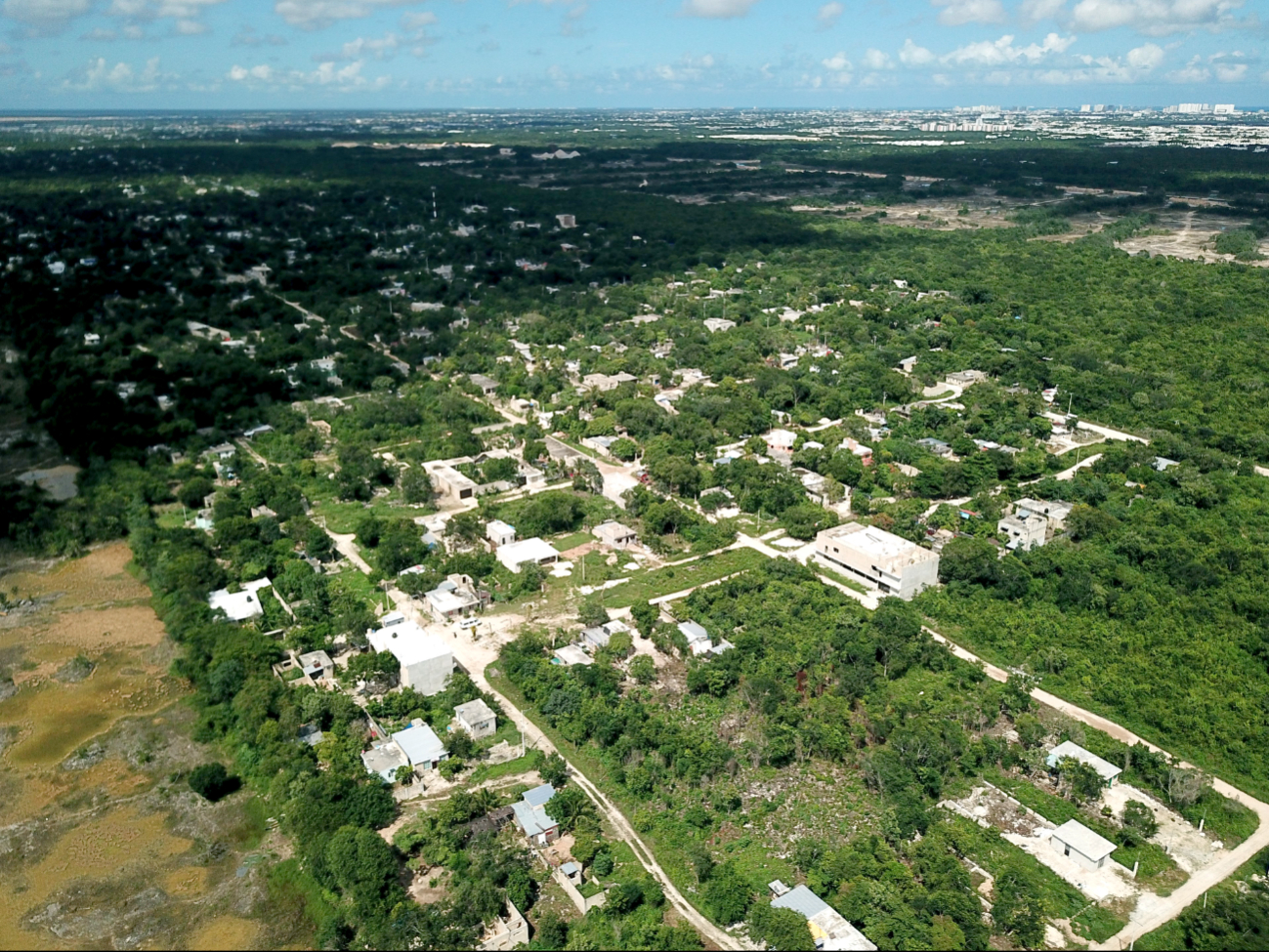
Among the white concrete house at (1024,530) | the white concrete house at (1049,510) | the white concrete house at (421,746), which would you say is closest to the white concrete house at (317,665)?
the white concrete house at (421,746)

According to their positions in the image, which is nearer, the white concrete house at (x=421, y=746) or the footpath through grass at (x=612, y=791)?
the footpath through grass at (x=612, y=791)

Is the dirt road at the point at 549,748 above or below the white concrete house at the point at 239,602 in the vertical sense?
below

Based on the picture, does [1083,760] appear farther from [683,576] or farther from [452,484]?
[452,484]

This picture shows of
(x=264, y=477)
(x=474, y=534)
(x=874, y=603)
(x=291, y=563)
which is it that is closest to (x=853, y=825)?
(x=874, y=603)

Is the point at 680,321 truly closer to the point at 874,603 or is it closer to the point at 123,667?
the point at 874,603

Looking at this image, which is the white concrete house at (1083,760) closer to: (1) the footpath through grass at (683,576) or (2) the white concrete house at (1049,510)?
(1) the footpath through grass at (683,576)

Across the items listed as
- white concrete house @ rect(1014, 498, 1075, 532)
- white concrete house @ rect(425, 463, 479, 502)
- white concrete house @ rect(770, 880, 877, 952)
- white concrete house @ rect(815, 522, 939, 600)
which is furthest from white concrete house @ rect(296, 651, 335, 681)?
white concrete house @ rect(1014, 498, 1075, 532)

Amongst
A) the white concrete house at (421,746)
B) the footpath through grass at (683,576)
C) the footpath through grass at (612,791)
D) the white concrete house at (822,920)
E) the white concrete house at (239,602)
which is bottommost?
the footpath through grass at (612,791)

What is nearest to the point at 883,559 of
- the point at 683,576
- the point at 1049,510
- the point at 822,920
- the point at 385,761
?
the point at 683,576
